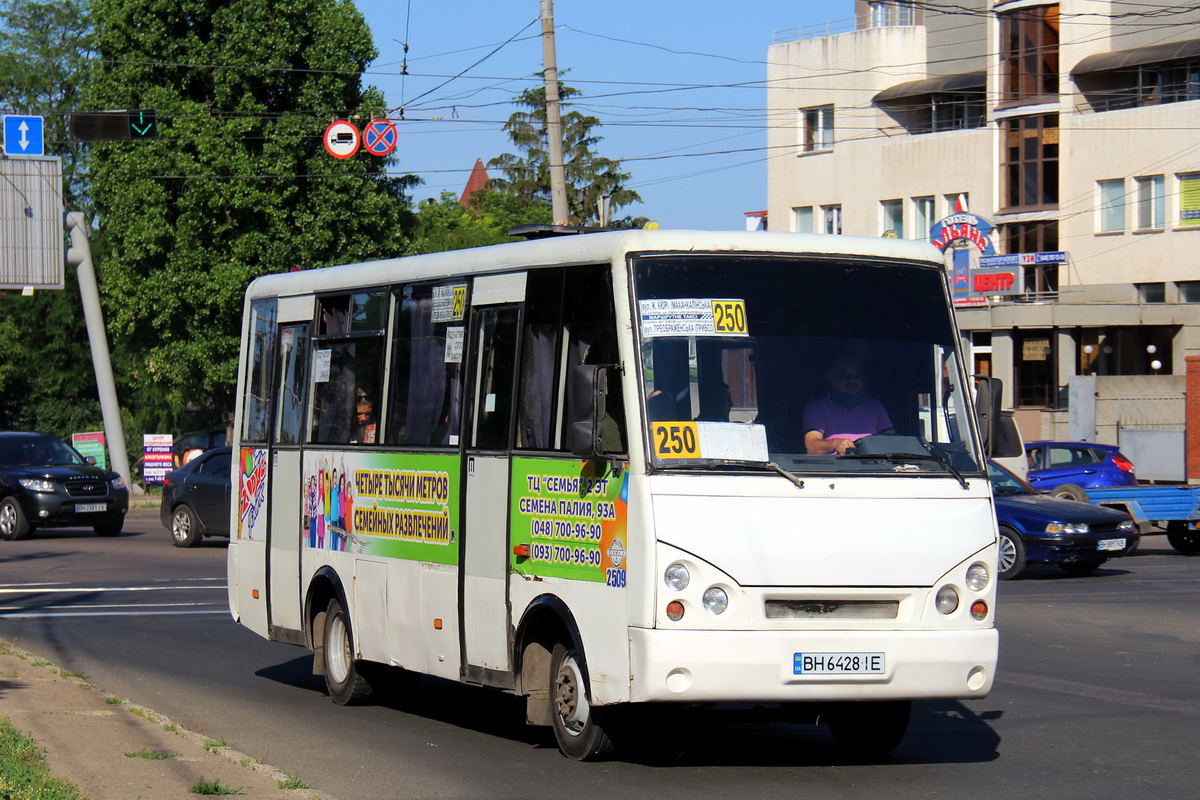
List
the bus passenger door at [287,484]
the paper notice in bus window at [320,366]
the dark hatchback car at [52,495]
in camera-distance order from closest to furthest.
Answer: the paper notice in bus window at [320,366] → the bus passenger door at [287,484] → the dark hatchback car at [52,495]

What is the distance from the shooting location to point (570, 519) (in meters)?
8.87

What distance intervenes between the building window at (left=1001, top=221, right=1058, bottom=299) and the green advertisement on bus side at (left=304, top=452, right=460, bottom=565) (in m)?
49.4

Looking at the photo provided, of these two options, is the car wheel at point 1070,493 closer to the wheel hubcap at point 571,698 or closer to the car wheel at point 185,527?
the car wheel at point 185,527

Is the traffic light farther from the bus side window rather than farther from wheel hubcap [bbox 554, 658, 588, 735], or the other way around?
wheel hubcap [bbox 554, 658, 588, 735]

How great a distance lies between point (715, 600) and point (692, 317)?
1455 millimetres

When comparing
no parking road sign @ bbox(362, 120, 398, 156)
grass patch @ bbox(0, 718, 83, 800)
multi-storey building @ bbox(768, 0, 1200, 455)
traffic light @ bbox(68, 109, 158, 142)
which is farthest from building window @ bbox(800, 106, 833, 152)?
grass patch @ bbox(0, 718, 83, 800)

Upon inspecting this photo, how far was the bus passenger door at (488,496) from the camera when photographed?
956 centimetres

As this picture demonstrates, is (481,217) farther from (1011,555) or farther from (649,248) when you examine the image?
(649,248)

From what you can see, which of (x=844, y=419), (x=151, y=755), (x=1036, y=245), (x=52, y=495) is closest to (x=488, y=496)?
Answer: (x=844, y=419)

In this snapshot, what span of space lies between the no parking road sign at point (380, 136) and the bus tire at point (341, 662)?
20.7 meters

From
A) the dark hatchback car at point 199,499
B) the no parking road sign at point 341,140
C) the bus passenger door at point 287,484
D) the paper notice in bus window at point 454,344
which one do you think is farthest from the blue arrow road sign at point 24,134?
the paper notice in bus window at point 454,344

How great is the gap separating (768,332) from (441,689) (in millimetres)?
5070

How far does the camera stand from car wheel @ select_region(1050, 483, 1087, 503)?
27.4 meters


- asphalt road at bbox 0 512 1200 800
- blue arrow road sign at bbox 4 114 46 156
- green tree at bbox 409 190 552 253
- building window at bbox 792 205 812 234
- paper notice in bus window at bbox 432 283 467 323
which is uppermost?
green tree at bbox 409 190 552 253
